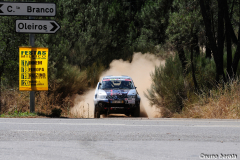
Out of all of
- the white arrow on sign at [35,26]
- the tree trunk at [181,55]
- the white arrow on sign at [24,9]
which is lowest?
the tree trunk at [181,55]

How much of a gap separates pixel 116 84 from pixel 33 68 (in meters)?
3.83

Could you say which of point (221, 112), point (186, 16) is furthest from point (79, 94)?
point (221, 112)

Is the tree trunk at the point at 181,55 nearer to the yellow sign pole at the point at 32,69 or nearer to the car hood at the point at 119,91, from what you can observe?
the car hood at the point at 119,91

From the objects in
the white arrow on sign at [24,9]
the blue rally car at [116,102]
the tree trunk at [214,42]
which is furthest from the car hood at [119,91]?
the tree trunk at [214,42]

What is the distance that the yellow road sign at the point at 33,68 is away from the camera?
13.0 m

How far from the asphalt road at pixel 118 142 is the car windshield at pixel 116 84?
20.2 ft

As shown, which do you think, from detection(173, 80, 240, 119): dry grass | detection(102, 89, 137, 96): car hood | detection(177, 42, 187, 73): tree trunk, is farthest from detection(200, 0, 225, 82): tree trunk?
detection(102, 89, 137, 96): car hood

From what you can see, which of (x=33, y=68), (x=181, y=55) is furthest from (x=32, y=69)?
(x=181, y=55)

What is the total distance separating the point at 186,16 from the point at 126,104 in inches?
231

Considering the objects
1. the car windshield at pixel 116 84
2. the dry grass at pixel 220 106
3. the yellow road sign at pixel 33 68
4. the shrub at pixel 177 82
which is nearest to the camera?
the dry grass at pixel 220 106

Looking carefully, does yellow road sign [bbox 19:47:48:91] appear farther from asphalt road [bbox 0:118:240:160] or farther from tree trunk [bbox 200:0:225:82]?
tree trunk [bbox 200:0:225:82]

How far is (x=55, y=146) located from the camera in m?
6.55

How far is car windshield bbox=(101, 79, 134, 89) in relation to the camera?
15.4m

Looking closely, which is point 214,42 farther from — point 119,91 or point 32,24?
point 32,24
